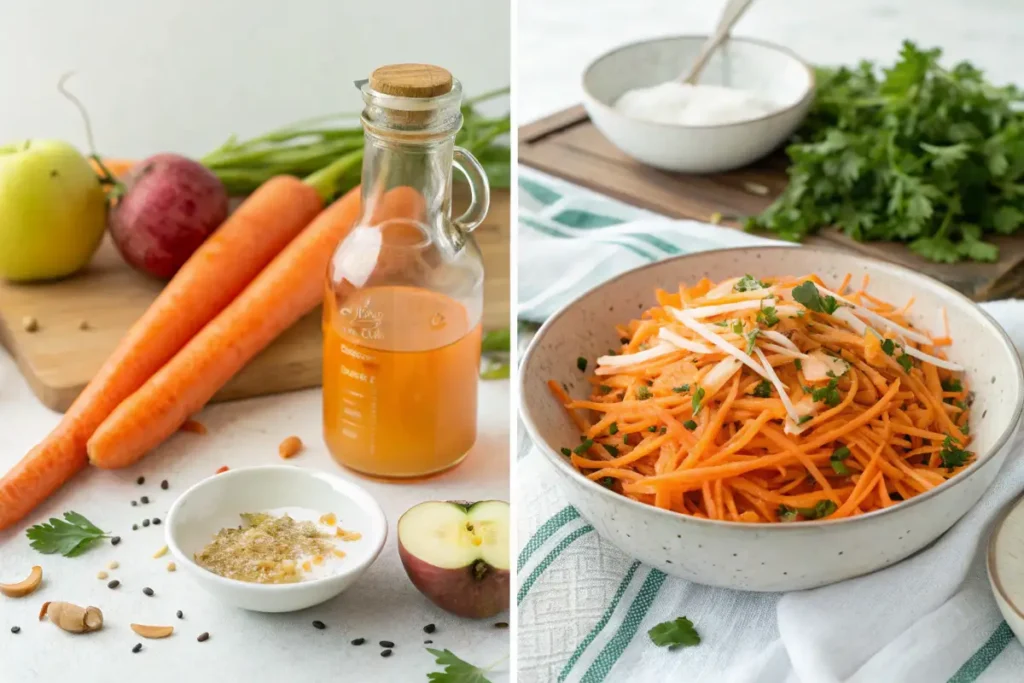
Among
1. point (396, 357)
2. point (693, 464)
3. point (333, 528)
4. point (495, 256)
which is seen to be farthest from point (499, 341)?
point (693, 464)

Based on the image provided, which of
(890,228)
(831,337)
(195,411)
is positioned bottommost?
(195,411)

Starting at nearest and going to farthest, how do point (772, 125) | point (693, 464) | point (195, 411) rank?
1. point (693, 464)
2. point (195, 411)
3. point (772, 125)

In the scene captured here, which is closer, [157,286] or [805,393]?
[805,393]

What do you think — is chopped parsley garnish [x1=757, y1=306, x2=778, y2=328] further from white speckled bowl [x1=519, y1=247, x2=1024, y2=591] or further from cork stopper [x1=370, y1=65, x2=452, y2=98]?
cork stopper [x1=370, y1=65, x2=452, y2=98]

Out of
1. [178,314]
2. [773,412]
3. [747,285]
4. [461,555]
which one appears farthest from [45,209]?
[773,412]

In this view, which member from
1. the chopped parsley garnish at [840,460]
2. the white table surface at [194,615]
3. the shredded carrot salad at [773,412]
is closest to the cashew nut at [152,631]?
the white table surface at [194,615]

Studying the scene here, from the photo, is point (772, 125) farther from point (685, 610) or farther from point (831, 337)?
point (685, 610)

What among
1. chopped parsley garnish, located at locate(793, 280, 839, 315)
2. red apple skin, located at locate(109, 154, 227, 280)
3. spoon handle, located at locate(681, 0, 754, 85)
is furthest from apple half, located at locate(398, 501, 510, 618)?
spoon handle, located at locate(681, 0, 754, 85)

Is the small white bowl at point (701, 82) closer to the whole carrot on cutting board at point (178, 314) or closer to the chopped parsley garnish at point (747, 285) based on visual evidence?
the whole carrot on cutting board at point (178, 314)
